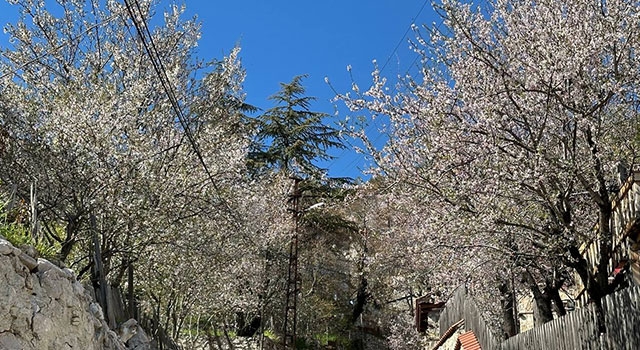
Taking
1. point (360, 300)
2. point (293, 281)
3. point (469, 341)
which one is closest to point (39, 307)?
point (469, 341)

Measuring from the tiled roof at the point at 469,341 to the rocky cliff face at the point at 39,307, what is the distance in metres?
8.74

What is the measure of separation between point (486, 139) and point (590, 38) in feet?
4.78

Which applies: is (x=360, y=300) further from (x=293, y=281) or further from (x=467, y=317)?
(x=467, y=317)

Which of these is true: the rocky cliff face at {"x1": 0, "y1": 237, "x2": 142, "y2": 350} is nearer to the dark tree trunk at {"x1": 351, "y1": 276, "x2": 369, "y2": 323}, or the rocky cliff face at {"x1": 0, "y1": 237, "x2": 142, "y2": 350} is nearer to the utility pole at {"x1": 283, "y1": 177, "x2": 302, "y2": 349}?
the utility pole at {"x1": 283, "y1": 177, "x2": 302, "y2": 349}

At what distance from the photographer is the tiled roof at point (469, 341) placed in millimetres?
12580

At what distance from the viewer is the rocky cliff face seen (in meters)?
4.45

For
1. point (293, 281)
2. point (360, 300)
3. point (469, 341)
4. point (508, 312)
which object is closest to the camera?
point (508, 312)

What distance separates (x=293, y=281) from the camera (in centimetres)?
1967

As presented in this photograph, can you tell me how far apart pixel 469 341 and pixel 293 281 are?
7696 millimetres

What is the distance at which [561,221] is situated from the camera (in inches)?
272

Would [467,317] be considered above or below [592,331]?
above

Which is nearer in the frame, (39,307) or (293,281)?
(39,307)

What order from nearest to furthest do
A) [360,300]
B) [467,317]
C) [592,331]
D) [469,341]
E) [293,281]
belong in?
[592,331]
[469,341]
[467,317]
[293,281]
[360,300]

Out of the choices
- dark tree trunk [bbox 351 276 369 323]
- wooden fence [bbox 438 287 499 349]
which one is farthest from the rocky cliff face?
dark tree trunk [bbox 351 276 369 323]
